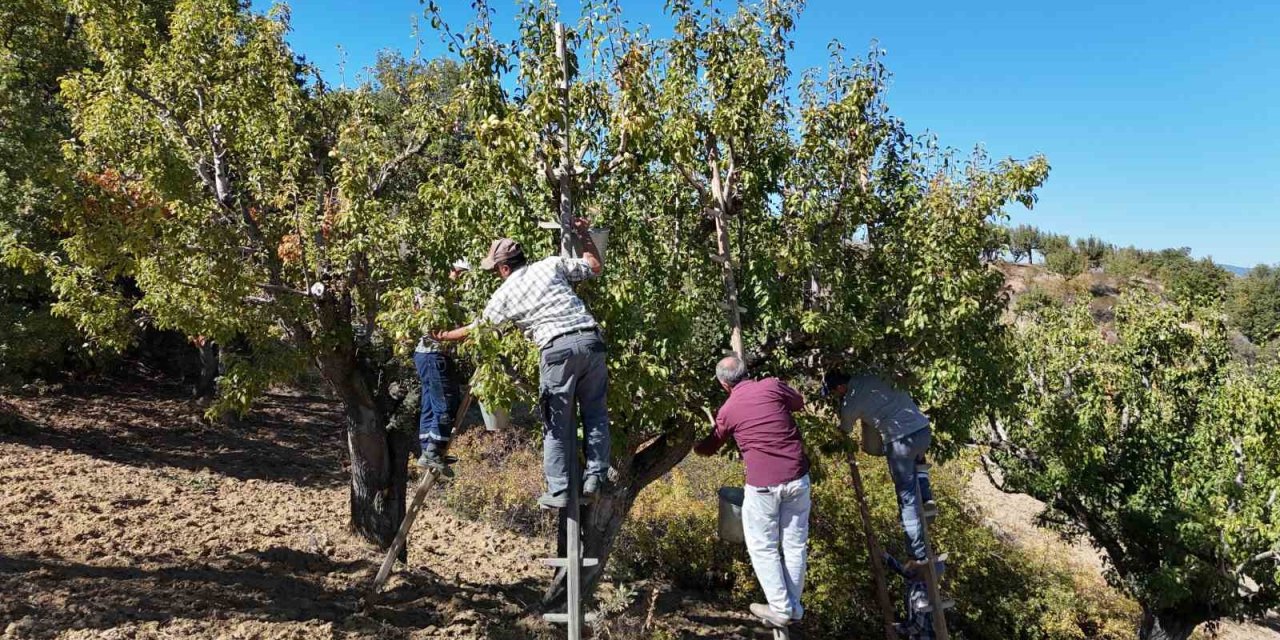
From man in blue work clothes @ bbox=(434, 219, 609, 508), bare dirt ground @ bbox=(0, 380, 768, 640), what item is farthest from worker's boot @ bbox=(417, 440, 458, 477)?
man in blue work clothes @ bbox=(434, 219, 609, 508)

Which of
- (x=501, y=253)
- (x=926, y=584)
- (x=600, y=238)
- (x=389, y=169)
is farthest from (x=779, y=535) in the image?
A: (x=389, y=169)

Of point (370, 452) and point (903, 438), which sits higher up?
point (903, 438)

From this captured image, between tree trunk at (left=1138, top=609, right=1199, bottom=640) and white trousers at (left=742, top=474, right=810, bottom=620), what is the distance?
9629 mm

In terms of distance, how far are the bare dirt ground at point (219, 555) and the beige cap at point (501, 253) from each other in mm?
2871

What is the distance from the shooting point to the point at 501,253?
15.5 feet

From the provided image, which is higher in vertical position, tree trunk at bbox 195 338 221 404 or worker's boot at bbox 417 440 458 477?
tree trunk at bbox 195 338 221 404

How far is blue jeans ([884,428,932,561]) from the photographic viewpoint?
5871 mm

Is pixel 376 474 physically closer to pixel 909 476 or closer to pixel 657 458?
pixel 657 458

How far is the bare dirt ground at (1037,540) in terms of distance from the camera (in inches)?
559

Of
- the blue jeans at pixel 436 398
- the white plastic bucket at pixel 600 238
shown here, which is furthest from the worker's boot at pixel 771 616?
the blue jeans at pixel 436 398

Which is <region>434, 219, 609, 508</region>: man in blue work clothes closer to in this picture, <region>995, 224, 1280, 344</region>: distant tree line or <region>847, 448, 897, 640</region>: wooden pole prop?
<region>847, 448, 897, 640</region>: wooden pole prop

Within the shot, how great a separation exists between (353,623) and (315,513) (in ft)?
13.5

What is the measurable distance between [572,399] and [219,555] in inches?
217

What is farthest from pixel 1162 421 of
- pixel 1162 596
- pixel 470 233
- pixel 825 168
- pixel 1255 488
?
pixel 470 233
